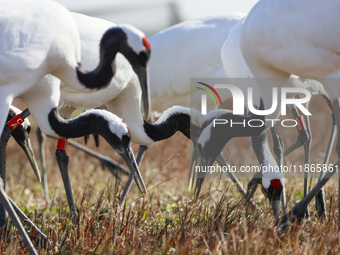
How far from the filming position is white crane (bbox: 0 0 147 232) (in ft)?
12.0

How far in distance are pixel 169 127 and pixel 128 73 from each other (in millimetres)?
509

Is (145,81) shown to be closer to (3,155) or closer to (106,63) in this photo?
(106,63)

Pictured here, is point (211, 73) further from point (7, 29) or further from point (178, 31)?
point (7, 29)

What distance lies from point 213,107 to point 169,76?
49 cm

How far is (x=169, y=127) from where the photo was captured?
4805 millimetres

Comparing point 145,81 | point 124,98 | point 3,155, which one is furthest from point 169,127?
point 3,155

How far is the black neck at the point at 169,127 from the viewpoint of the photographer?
15.8 ft

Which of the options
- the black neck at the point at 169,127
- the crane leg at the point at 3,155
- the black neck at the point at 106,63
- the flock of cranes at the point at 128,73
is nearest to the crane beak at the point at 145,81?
the flock of cranes at the point at 128,73

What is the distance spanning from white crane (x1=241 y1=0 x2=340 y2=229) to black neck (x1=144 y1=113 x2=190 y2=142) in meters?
0.74

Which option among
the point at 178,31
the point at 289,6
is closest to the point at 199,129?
the point at 289,6

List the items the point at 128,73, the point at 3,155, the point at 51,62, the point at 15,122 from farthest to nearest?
the point at 128,73 < the point at 3,155 < the point at 15,122 < the point at 51,62

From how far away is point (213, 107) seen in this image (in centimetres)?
627

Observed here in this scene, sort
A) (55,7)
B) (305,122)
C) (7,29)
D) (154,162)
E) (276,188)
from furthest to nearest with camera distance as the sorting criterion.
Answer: (154,162) < (305,122) < (276,188) < (55,7) < (7,29)

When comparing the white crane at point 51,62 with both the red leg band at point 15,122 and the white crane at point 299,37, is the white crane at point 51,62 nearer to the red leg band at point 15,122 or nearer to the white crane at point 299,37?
the red leg band at point 15,122
